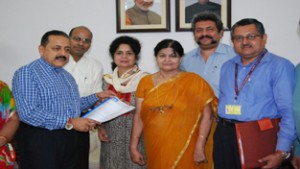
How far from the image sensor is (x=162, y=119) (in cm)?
232

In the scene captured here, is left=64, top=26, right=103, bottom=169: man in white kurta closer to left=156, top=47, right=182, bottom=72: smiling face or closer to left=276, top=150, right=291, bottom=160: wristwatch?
left=156, top=47, right=182, bottom=72: smiling face

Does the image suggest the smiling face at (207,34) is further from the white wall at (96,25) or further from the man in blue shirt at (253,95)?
the white wall at (96,25)

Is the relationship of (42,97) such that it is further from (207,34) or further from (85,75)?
(207,34)

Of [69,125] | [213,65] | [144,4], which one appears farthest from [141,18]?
[69,125]

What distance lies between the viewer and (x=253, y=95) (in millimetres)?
2061

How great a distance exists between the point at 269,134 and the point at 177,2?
2.00m

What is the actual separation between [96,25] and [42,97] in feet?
6.18

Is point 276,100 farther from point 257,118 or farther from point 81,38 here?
point 81,38

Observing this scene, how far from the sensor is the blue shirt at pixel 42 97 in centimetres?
202

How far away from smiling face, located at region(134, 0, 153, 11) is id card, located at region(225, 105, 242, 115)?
6.13 ft

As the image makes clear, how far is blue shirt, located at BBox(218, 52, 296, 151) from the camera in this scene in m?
1.99

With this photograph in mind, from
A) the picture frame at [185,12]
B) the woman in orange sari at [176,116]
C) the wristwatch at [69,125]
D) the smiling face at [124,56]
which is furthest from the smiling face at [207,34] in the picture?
the wristwatch at [69,125]

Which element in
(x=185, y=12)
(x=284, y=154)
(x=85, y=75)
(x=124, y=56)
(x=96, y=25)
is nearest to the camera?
(x=284, y=154)

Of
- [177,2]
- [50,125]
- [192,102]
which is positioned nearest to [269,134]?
[192,102]
